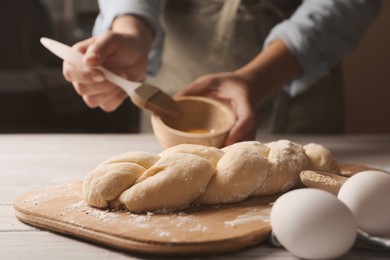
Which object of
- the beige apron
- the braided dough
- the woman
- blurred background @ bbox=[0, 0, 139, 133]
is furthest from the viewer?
blurred background @ bbox=[0, 0, 139, 133]

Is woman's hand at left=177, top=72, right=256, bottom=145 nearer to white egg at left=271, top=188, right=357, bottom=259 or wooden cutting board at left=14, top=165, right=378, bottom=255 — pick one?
wooden cutting board at left=14, top=165, right=378, bottom=255

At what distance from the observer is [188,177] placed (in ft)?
2.46

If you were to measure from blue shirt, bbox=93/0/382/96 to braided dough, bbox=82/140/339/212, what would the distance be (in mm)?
630

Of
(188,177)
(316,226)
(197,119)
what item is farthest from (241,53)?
(316,226)

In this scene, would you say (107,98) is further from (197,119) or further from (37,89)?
(37,89)

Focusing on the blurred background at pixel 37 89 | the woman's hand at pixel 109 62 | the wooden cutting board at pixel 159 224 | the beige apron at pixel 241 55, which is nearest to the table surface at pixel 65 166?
the wooden cutting board at pixel 159 224

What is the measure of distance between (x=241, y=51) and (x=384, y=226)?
1052 millimetres

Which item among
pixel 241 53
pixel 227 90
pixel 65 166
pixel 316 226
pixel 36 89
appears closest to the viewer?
pixel 316 226

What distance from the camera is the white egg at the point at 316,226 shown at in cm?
60

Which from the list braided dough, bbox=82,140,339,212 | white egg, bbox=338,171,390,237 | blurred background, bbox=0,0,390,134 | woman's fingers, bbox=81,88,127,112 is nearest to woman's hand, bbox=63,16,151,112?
woman's fingers, bbox=81,88,127,112

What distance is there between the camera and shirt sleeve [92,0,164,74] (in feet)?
4.75

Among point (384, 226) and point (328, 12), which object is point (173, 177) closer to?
point (384, 226)

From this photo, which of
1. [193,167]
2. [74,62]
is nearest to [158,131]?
[74,62]

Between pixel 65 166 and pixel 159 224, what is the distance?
1.55ft
